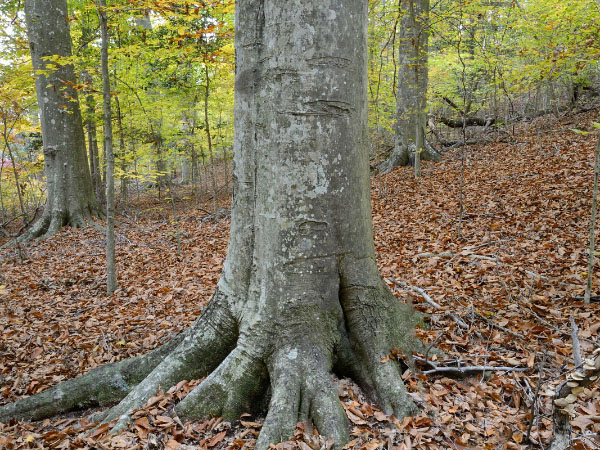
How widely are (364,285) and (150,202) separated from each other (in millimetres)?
13851

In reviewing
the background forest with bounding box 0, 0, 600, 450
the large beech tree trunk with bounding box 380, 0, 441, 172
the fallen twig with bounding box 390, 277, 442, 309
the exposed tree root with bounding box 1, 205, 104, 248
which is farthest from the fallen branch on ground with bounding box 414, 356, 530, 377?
the exposed tree root with bounding box 1, 205, 104, 248

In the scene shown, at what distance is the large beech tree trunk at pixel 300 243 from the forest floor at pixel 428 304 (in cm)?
18

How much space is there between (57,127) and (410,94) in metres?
9.62

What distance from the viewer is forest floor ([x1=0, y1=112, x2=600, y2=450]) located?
2230 mm

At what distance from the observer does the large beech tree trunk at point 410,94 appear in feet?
30.6

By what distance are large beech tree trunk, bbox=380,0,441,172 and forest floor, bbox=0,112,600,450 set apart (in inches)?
61.6

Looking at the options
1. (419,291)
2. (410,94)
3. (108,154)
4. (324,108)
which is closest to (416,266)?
(419,291)

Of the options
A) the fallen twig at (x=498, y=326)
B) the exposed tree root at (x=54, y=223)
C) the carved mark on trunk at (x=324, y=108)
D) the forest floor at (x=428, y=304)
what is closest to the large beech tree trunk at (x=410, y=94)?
the forest floor at (x=428, y=304)


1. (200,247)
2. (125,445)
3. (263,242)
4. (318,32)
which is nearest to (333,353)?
(263,242)

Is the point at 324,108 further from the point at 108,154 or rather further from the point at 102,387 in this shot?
the point at 108,154

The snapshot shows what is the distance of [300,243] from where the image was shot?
92.6 inches

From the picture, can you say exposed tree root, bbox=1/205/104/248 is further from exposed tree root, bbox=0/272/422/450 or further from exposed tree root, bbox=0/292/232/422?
exposed tree root, bbox=0/272/422/450

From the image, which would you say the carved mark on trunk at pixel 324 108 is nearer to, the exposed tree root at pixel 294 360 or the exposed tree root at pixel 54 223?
the exposed tree root at pixel 294 360

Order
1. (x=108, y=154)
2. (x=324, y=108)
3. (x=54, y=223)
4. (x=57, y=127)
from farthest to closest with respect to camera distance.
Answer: (x=57, y=127)
(x=54, y=223)
(x=108, y=154)
(x=324, y=108)
